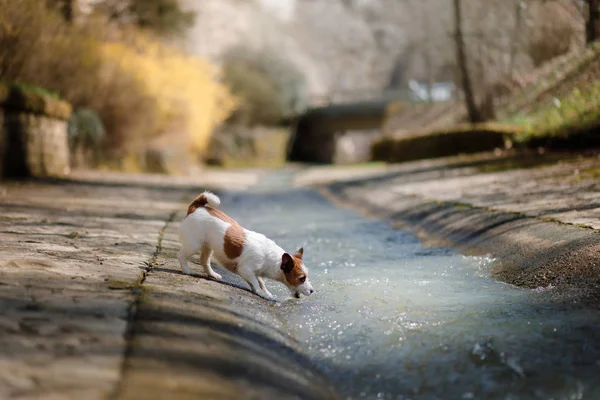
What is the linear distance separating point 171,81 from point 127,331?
2044 centimetres

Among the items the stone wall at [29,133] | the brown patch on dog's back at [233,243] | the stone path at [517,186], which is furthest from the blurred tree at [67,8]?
the brown patch on dog's back at [233,243]

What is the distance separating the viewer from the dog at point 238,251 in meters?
4.84

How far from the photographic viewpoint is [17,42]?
39.2ft

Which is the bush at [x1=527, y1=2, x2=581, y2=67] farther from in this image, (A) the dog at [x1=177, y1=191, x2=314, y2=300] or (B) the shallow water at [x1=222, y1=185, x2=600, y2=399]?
(A) the dog at [x1=177, y1=191, x2=314, y2=300]

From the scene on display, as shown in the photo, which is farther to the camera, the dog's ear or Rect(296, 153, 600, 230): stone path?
Rect(296, 153, 600, 230): stone path

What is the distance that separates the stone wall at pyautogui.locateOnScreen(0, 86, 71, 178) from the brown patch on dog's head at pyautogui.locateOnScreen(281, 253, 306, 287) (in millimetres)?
8552

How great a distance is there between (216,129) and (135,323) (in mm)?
36069

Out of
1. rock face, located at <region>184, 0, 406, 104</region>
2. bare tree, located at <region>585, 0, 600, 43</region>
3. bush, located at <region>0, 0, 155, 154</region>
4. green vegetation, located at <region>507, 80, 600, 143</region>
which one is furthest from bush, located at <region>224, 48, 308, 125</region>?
green vegetation, located at <region>507, 80, 600, 143</region>

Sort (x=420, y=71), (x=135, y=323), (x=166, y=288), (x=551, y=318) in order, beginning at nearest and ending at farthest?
(x=135, y=323) < (x=551, y=318) < (x=166, y=288) < (x=420, y=71)

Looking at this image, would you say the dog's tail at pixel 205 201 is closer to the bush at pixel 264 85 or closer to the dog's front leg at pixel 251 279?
the dog's front leg at pixel 251 279

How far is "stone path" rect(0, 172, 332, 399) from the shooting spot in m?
2.49

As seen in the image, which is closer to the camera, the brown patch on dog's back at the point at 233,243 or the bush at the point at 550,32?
the brown patch on dog's back at the point at 233,243

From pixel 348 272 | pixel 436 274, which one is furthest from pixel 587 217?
pixel 348 272

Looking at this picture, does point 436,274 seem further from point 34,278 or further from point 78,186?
point 78,186
